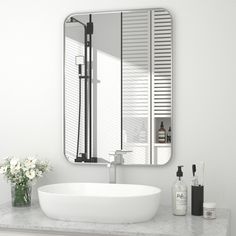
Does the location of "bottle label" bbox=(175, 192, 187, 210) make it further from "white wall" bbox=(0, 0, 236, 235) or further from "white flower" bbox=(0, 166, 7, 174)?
"white flower" bbox=(0, 166, 7, 174)

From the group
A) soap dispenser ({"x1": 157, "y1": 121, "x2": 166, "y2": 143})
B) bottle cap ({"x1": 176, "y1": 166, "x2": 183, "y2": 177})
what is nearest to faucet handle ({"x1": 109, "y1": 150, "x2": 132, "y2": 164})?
soap dispenser ({"x1": 157, "y1": 121, "x2": 166, "y2": 143})

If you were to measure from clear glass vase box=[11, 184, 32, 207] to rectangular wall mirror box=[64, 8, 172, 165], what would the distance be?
0.31 meters

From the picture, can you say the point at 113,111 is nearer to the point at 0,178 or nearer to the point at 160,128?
the point at 160,128

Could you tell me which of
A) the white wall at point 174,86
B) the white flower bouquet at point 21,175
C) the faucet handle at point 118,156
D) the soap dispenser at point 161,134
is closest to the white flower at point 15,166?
the white flower bouquet at point 21,175

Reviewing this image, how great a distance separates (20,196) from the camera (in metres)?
2.40

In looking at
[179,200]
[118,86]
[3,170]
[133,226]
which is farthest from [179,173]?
[3,170]

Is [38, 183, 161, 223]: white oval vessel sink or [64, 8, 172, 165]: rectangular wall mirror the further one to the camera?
[64, 8, 172, 165]: rectangular wall mirror

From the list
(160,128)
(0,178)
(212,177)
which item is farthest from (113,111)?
(0,178)

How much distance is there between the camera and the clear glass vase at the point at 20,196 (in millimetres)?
2404

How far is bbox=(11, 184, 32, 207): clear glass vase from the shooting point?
2.40m

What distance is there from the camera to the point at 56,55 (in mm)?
2602

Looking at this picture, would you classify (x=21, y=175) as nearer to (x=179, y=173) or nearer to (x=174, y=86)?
(x=179, y=173)

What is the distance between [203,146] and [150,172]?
1.06ft

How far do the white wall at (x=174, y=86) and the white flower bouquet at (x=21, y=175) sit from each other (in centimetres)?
19
